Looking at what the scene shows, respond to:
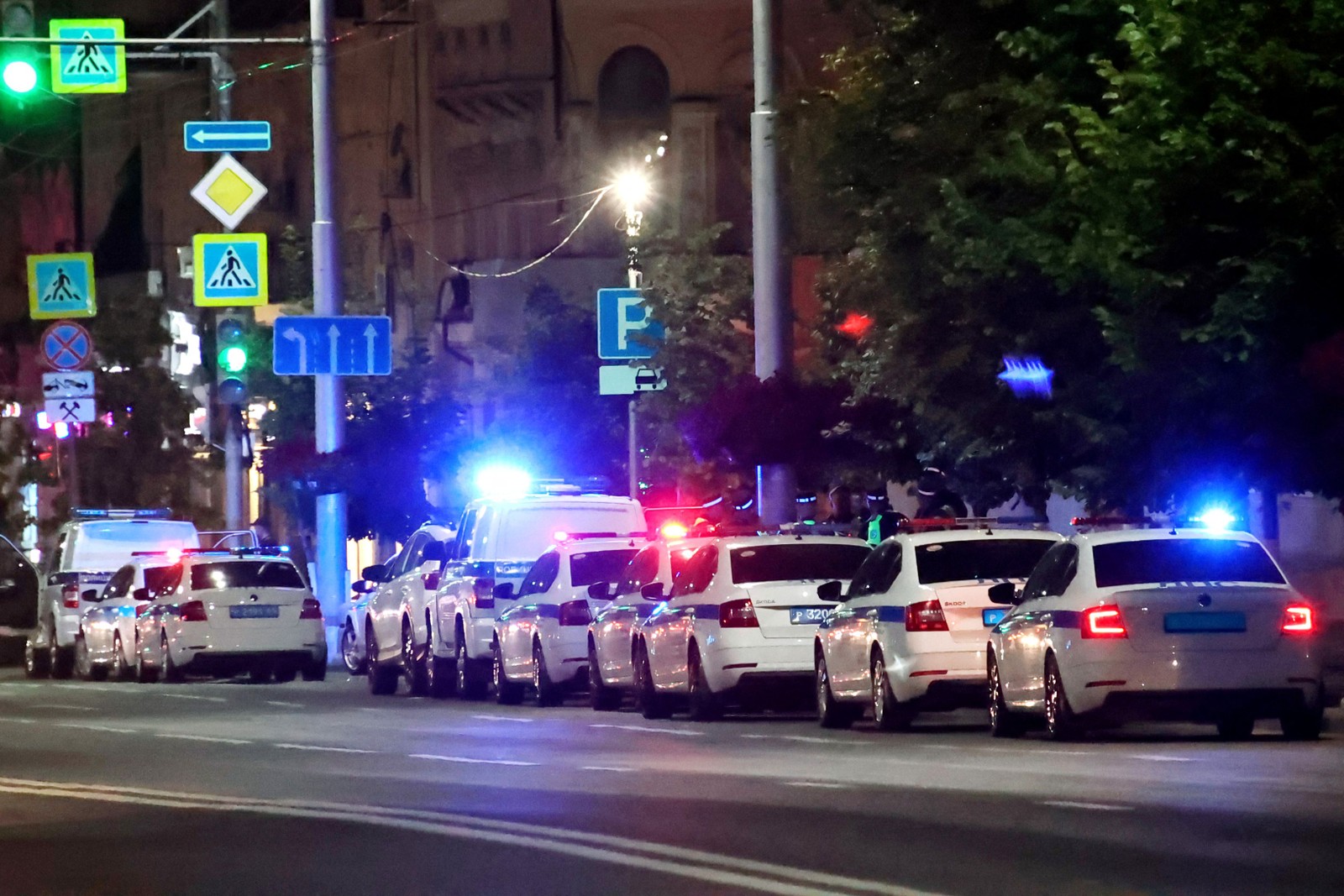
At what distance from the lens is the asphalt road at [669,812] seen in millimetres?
12016

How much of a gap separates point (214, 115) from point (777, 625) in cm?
2119

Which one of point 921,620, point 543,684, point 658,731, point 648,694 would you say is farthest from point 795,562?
point 543,684

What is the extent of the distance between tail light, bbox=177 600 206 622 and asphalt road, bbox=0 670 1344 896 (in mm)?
12837

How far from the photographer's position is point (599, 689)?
2766 centimetres

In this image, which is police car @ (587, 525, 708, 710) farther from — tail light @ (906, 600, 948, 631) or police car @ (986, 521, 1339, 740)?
police car @ (986, 521, 1339, 740)

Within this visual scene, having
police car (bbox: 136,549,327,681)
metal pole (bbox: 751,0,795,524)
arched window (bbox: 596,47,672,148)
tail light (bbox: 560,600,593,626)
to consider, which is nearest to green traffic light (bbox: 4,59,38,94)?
tail light (bbox: 560,600,593,626)

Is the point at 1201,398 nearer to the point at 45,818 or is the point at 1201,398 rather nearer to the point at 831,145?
the point at 831,145

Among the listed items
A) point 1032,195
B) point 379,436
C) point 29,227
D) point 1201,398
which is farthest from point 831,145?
point 29,227

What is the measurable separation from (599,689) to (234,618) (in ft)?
32.9

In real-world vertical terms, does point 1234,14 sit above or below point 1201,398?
above

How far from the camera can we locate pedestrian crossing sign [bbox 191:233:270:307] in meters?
39.0

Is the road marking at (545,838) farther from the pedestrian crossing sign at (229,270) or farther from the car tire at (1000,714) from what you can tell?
the pedestrian crossing sign at (229,270)

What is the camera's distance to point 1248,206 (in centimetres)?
2309

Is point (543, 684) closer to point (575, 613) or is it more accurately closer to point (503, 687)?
point (575, 613)
